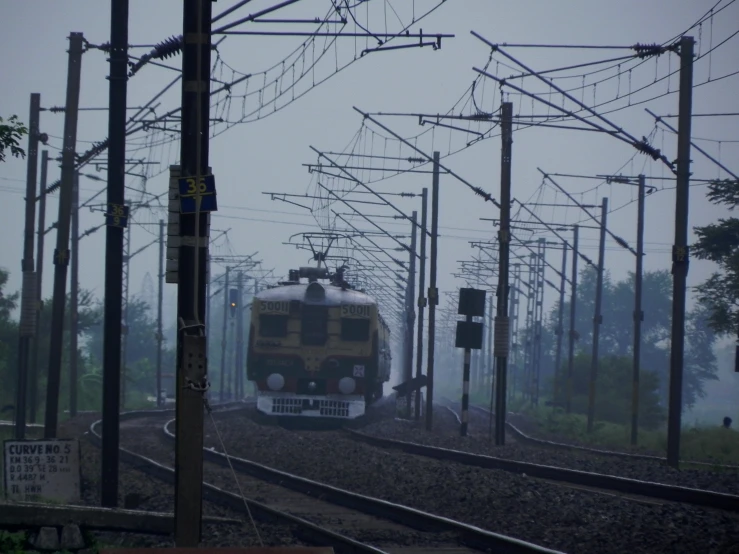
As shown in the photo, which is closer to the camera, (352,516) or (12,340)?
(352,516)

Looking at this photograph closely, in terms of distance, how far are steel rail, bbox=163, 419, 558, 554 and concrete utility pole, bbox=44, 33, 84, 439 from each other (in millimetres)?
3469

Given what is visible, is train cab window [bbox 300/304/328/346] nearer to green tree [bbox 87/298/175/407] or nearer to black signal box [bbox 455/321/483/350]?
black signal box [bbox 455/321/483/350]

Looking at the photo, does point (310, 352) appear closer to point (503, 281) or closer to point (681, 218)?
point (503, 281)

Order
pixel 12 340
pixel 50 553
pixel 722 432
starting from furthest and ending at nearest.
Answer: pixel 12 340 < pixel 722 432 < pixel 50 553

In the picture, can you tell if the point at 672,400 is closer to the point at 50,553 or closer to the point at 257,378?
the point at 257,378

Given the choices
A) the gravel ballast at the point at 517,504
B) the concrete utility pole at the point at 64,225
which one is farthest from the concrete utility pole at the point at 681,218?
the concrete utility pole at the point at 64,225

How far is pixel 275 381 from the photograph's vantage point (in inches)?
1114

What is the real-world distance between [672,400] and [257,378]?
11.7 metres

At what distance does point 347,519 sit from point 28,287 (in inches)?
466

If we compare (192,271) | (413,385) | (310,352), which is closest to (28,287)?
(310,352)

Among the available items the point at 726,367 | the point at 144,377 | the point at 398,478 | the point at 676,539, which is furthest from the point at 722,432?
the point at 726,367

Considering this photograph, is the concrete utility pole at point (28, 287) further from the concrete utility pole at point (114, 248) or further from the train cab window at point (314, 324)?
the concrete utility pole at point (114, 248)

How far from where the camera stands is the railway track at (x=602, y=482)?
1346 centimetres

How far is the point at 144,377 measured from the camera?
247 ft
